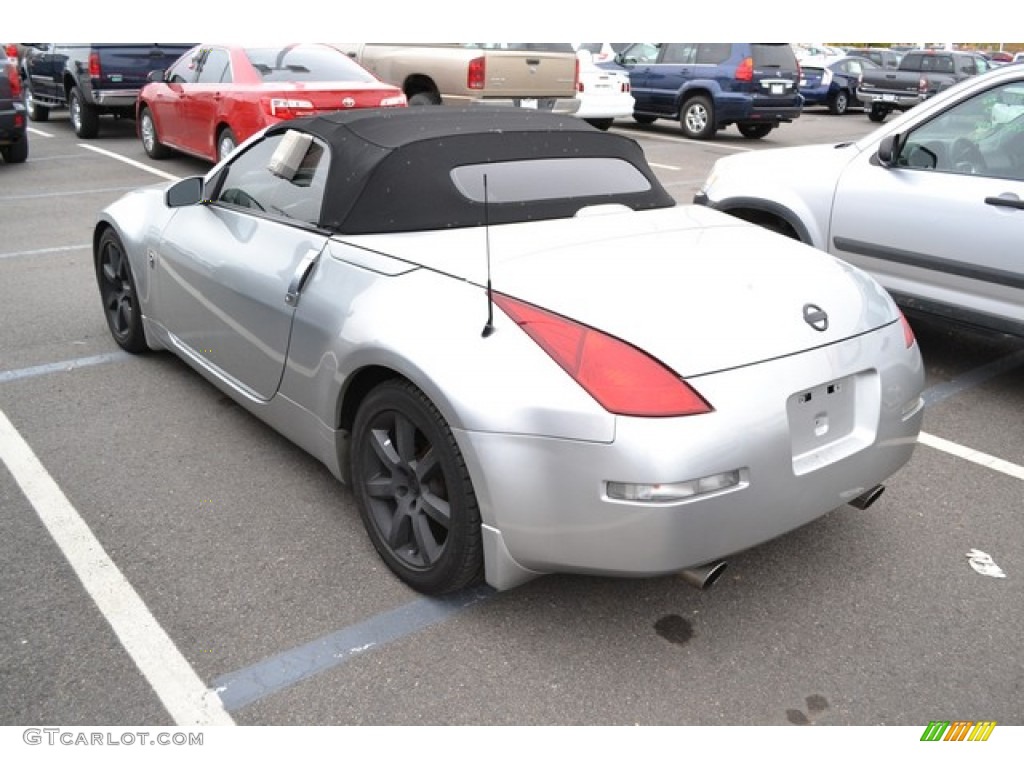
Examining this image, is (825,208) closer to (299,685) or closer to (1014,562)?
(1014,562)

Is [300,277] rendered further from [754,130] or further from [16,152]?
[754,130]

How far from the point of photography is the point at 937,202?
15.5 ft

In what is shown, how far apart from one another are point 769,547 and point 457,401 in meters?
1.40

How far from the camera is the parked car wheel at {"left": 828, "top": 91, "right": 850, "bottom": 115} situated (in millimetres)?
23375

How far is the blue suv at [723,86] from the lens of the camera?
15242 mm

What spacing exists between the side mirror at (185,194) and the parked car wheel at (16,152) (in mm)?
9089

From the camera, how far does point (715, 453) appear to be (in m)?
2.44

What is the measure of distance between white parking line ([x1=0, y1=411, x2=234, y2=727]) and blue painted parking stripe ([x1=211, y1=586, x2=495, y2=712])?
72 millimetres

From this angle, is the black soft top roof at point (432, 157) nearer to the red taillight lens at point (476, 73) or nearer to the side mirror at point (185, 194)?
the side mirror at point (185, 194)

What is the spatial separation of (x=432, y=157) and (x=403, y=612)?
1647 millimetres

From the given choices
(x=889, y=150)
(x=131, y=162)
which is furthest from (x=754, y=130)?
(x=889, y=150)

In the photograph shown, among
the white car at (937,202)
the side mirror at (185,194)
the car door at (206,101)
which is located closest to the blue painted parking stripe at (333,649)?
the side mirror at (185,194)
